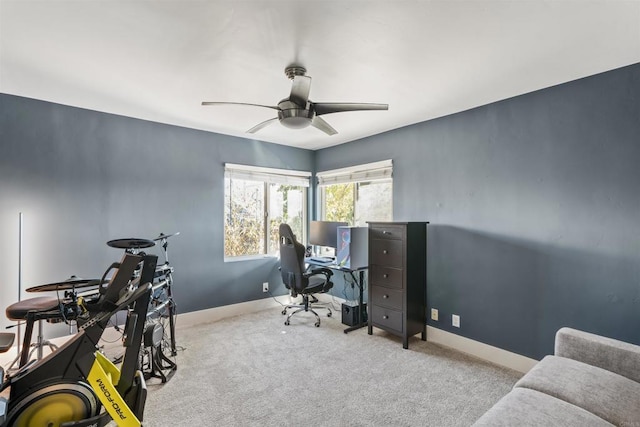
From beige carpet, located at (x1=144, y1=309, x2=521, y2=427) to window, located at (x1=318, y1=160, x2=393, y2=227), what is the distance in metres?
1.57

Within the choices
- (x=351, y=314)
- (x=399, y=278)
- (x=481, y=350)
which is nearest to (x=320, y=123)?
(x=399, y=278)

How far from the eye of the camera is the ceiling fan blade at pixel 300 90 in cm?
203

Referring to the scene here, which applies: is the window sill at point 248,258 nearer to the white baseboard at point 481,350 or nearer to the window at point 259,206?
the window at point 259,206

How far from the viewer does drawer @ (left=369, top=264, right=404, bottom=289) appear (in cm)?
320

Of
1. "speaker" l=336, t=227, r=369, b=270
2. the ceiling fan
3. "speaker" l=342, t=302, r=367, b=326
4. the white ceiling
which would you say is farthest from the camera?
"speaker" l=336, t=227, r=369, b=270

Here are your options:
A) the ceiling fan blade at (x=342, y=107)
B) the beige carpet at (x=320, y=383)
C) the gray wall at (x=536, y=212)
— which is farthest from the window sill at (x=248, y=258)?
the ceiling fan blade at (x=342, y=107)

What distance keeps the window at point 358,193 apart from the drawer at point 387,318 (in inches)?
44.7

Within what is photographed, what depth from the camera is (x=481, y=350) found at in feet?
9.50

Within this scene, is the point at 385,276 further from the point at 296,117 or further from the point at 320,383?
the point at 296,117

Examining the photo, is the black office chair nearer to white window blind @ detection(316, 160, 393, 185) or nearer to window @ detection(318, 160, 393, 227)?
window @ detection(318, 160, 393, 227)

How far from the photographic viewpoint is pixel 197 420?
6.56ft

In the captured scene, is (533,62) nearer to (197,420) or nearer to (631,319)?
(631,319)

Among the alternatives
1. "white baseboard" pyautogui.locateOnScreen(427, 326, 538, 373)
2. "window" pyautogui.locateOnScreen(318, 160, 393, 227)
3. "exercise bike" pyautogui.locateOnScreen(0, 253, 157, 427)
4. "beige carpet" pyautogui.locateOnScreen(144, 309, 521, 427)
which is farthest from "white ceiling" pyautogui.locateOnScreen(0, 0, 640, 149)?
"beige carpet" pyautogui.locateOnScreen(144, 309, 521, 427)

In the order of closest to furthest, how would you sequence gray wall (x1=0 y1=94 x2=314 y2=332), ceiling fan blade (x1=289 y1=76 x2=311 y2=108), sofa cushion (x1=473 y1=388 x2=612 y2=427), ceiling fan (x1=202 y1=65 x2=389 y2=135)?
sofa cushion (x1=473 y1=388 x2=612 y2=427), ceiling fan blade (x1=289 y1=76 x2=311 y2=108), ceiling fan (x1=202 y1=65 x2=389 y2=135), gray wall (x1=0 y1=94 x2=314 y2=332)
